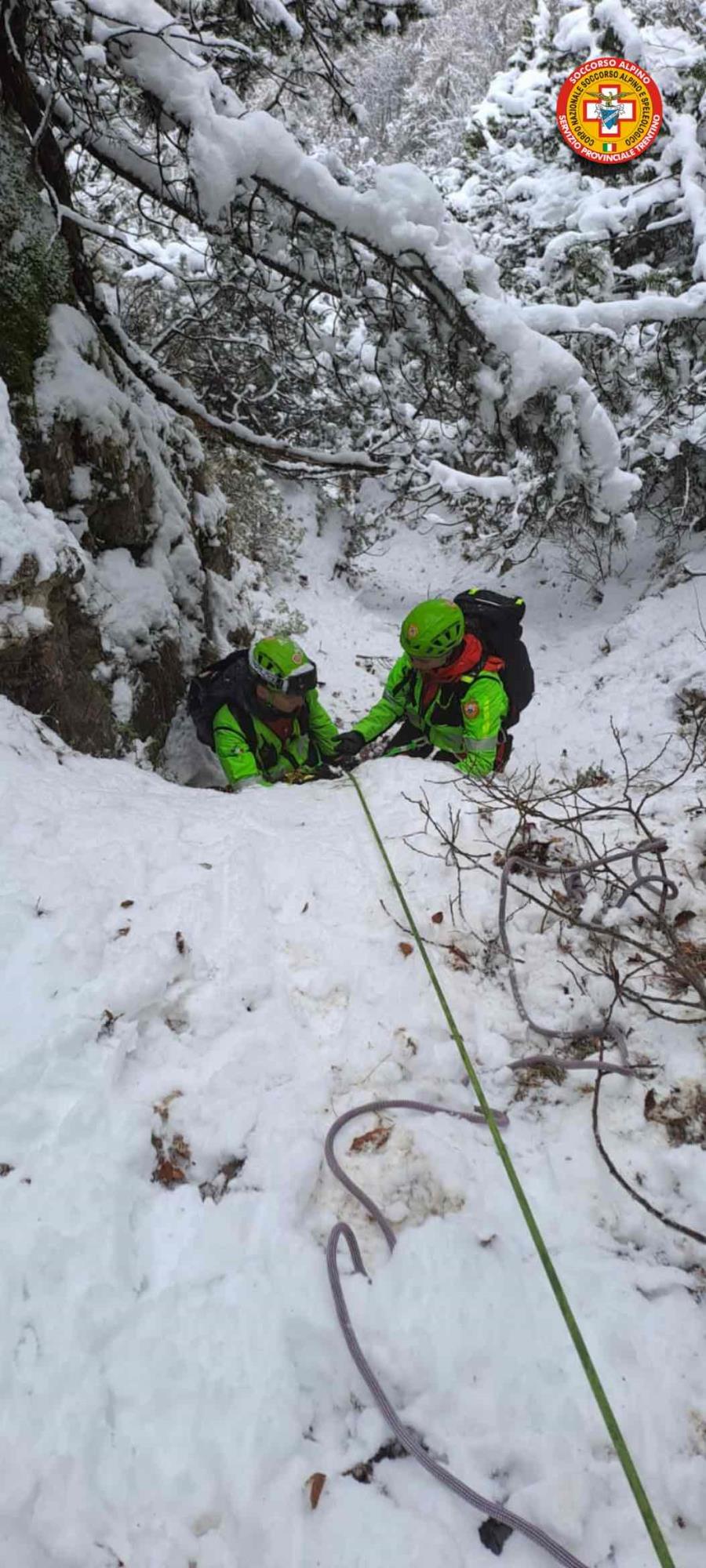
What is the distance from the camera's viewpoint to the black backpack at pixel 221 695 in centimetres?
536

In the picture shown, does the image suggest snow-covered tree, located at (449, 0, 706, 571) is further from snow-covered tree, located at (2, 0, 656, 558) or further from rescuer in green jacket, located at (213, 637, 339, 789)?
rescuer in green jacket, located at (213, 637, 339, 789)

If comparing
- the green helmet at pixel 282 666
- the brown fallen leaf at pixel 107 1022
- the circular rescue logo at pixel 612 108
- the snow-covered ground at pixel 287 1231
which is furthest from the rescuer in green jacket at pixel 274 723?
the circular rescue logo at pixel 612 108

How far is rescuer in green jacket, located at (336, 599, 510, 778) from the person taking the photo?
16.6ft

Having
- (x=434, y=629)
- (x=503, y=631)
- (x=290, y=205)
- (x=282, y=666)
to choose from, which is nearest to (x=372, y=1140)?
(x=282, y=666)

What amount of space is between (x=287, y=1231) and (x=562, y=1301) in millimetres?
767

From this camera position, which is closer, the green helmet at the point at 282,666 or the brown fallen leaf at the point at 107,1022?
the brown fallen leaf at the point at 107,1022

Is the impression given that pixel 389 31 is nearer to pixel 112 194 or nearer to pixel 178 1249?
pixel 112 194

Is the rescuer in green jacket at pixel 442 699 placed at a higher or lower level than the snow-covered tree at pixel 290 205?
lower

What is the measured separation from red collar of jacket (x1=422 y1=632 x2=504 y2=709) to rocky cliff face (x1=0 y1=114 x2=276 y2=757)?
227cm

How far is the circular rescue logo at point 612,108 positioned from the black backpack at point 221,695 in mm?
8589

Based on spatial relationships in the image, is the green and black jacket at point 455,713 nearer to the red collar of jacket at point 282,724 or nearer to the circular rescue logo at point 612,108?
the red collar of jacket at point 282,724

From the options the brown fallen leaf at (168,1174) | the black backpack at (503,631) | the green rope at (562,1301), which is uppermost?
the black backpack at (503,631)

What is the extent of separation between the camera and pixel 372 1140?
7.33ft

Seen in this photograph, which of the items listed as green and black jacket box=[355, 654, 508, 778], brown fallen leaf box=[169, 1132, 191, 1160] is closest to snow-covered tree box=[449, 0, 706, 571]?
green and black jacket box=[355, 654, 508, 778]
